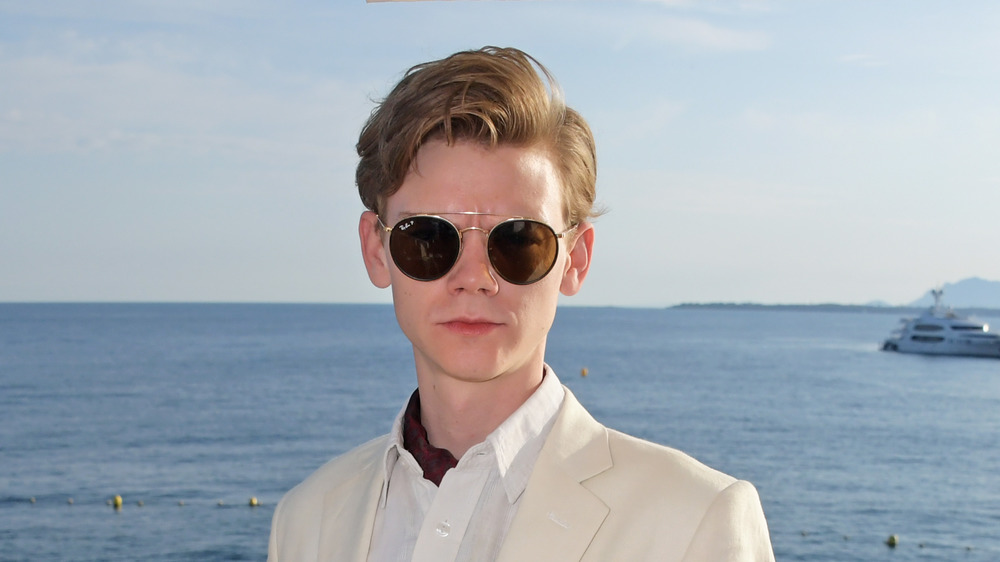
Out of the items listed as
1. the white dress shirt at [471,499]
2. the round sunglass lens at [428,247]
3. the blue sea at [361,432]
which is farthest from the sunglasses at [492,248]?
the blue sea at [361,432]

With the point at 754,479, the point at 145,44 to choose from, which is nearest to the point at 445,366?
the point at 754,479

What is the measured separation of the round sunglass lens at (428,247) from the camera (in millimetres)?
1859

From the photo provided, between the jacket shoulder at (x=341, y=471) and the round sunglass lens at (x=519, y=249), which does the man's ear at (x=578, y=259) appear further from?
the jacket shoulder at (x=341, y=471)

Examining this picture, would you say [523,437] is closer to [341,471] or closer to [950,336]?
[341,471]

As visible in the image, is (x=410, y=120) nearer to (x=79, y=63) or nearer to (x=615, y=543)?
(x=615, y=543)

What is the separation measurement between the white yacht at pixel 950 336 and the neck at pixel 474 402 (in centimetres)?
9269

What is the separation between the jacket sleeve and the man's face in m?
0.47

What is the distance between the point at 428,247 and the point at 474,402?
13.1 inches

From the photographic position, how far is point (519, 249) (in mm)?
1825

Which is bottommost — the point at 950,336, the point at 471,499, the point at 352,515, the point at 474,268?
the point at 950,336

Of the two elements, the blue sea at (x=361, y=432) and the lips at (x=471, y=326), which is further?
the blue sea at (x=361, y=432)

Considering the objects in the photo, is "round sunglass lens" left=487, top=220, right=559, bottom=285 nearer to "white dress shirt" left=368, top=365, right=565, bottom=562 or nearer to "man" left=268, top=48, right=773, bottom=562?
"man" left=268, top=48, right=773, bottom=562

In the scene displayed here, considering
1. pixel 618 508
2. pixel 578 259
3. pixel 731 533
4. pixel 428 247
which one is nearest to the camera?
pixel 731 533

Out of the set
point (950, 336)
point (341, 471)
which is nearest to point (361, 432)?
point (341, 471)
